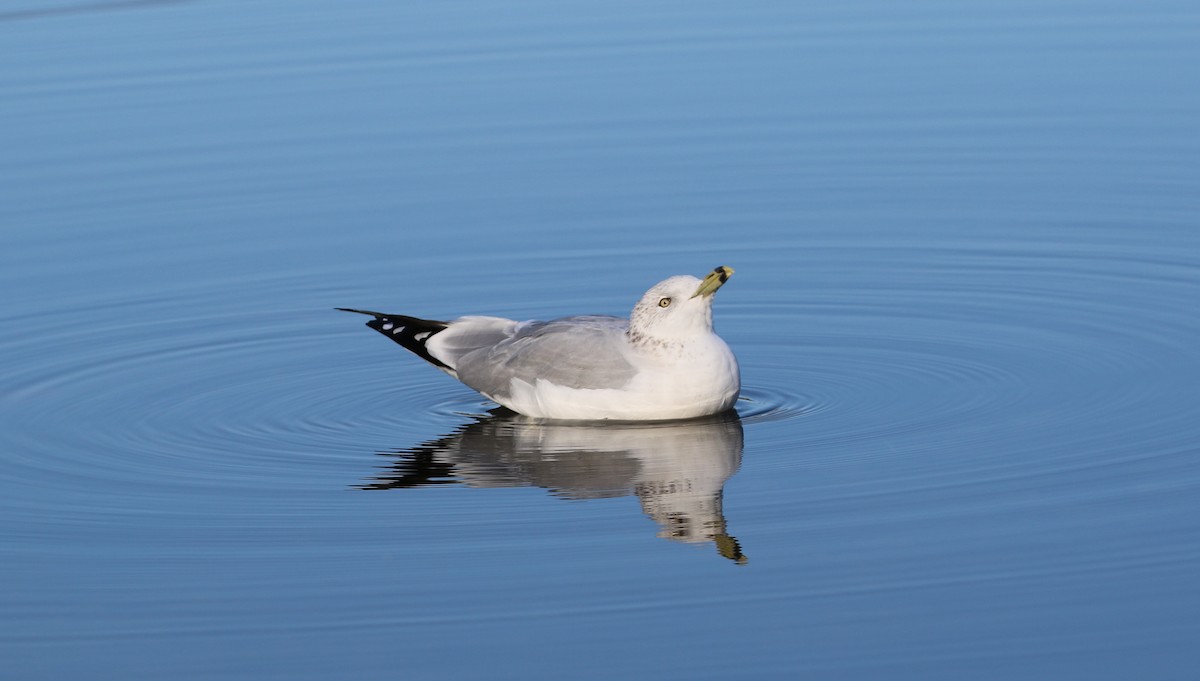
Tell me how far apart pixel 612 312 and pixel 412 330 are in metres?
1.55

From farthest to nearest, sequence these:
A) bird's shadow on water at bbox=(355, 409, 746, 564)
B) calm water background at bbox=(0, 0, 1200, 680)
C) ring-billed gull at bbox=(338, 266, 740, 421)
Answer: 1. ring-billed gull at bbox=(338, 266, 740, 421)
2. bird's shadow on water at bbox=(355, 409, 746, 564)
3. calm water background at bbox=(0, 0, 1200, 680)

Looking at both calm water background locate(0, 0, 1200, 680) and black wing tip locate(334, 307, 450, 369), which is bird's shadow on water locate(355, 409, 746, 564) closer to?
calm water background locate(0, 0, 1200, 680)

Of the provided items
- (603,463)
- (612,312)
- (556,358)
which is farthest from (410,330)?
(603,463)

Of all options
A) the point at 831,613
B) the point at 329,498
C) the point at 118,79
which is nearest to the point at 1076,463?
the point at 831,613

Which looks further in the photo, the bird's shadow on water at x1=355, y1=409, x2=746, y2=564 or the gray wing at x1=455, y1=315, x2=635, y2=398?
the gray wing at x1=455, y1=315, x2=635, y2=398

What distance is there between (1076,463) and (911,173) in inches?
266

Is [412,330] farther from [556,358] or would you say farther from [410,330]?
[556,358]

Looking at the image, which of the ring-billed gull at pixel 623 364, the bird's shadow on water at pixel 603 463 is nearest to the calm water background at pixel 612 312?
the bird's shadow on water at pixel 603 463

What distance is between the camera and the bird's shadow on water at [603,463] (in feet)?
32.7

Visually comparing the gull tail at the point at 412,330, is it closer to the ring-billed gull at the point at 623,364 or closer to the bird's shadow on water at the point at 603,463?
the ring-billed gull at the point at 623,364

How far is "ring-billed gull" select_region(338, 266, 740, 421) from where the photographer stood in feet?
38.0

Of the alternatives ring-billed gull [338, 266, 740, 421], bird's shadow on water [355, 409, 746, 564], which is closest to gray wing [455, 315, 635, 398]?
ring-billed gull [338, 266, 740, 421]

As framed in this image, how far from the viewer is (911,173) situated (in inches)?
657

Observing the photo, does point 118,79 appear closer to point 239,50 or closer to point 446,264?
point 239,50
